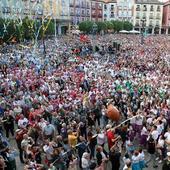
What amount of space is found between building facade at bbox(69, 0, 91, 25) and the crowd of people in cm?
5913

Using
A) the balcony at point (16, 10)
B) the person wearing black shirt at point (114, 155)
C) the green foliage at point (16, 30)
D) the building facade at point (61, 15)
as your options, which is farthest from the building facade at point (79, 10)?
the person wearing black shirt at point (114, 155)

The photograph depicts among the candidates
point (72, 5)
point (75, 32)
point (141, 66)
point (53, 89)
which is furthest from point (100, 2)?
point (53, 89)

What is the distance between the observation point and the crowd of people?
990 cm

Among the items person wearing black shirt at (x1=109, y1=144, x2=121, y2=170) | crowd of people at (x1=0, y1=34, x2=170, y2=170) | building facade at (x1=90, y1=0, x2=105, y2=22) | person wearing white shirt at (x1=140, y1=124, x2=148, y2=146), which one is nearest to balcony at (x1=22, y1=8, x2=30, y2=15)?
building facade at (x1=90, y1=0, x2=105, y2=22)

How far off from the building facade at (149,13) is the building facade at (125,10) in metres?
1.44

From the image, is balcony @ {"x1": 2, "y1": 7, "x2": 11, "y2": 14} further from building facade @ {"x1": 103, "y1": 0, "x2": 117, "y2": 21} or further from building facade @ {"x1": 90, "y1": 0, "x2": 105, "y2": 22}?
building facade @ {"x1": 103, "y1": 0, "x2": 117, "y2": 21}

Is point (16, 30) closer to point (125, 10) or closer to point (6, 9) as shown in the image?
point (6, 9)

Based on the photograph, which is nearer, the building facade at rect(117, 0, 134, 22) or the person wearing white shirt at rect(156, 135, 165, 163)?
the person wearing white shirt at rect(156, 135, 165, 163)

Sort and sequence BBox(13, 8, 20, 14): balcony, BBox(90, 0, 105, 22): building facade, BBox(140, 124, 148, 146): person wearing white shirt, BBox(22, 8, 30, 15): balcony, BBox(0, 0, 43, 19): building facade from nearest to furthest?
BBox(140, 124, 148, 146): person wearing white shirt → BBox(0, 0, 43, 19): building facade → BBox(13, 8, 20, 14): balcony → BBox(22, 8, 30, 15): balcony → BBox(90, 0, 105, 22): building facade

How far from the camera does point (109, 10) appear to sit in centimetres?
9369

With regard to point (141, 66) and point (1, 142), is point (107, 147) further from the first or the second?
point (141, 66)

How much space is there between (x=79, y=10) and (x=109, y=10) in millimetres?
12245

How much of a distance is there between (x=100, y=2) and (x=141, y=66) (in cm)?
6761

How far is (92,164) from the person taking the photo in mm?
9414
